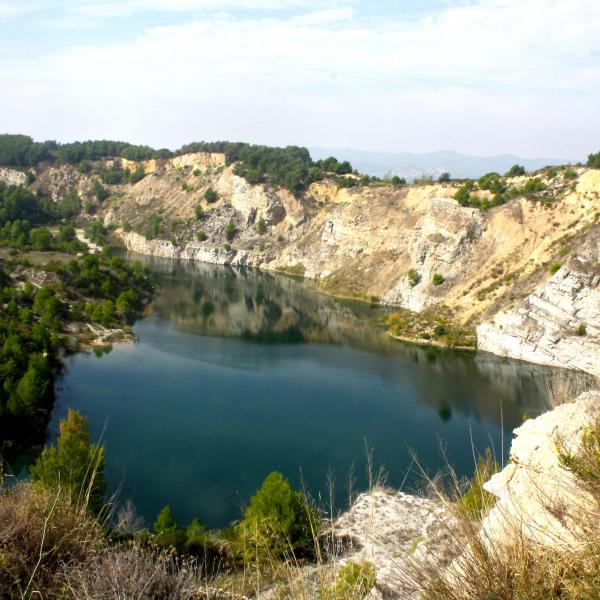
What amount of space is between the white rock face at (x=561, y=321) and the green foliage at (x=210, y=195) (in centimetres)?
5966

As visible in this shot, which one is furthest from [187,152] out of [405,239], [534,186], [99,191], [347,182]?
[534,186]

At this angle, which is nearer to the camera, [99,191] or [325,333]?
[325,333]

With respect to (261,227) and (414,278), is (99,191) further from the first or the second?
(414,278)

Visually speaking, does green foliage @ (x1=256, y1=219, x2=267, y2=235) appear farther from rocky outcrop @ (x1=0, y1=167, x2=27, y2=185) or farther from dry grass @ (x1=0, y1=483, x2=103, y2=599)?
dry grass @ (x1=0, y1=483, x2=103, y2=599)

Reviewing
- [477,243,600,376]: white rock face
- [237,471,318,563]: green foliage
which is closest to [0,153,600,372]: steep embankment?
[477,243,600,376]: white rock face

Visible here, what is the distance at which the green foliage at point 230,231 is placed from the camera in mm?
86938

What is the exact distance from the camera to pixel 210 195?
92.1 meters

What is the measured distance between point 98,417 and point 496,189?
46.4 meters

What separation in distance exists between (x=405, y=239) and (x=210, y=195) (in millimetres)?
37445

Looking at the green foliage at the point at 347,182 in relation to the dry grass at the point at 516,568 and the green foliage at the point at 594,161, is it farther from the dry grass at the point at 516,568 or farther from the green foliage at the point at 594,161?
the dry grass at the point at 516,568

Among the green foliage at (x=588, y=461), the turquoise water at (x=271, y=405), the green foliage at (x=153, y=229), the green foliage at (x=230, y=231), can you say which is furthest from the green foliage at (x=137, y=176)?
the green foliage at (x=588, y=461)

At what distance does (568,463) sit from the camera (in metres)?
5.39

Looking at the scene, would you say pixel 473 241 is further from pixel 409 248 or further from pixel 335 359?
pixel 335 359

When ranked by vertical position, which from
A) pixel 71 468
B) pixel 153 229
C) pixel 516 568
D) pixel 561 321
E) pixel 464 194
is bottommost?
pixel 71 468
